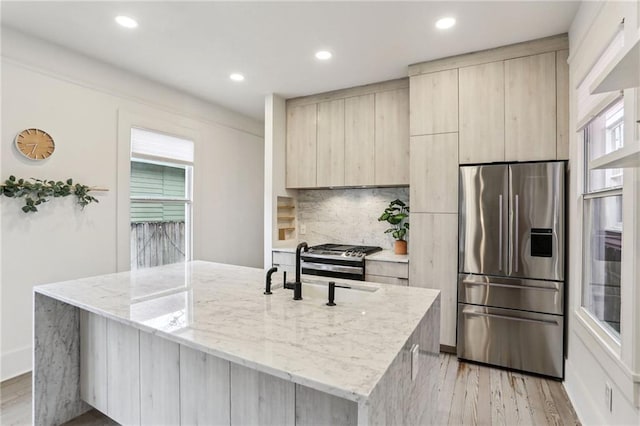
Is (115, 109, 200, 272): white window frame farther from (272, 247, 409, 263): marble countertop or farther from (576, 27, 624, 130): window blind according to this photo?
(576, 27, 624, 130): window blind

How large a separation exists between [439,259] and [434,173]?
2.73 ft

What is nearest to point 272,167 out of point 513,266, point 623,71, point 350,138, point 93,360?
point 350,138

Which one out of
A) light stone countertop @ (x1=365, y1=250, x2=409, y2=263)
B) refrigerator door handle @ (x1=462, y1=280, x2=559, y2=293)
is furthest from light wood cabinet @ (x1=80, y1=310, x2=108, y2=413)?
refrigerator door handle @ (x1=462, y1=280, x2=559, y2=293)

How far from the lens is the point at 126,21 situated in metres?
2.56

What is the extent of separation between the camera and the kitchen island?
1077 millimetres

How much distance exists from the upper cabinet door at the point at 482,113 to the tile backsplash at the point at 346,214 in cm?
107

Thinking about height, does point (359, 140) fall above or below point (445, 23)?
below

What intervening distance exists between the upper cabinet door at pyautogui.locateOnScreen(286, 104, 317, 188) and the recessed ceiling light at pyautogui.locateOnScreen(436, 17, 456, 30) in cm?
189

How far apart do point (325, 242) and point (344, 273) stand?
0.98 metres

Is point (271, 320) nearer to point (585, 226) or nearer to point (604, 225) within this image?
point (604, 225)

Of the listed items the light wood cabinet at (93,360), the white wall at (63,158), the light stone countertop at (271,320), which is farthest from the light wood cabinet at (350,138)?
the light wood cabinet at (93,360)

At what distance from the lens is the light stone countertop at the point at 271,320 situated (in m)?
1.01

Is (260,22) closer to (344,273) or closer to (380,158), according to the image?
(380,158)

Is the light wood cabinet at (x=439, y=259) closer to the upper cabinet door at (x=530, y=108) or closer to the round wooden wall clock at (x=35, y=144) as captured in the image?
the upper cabinet door at (x=530, y=108)
